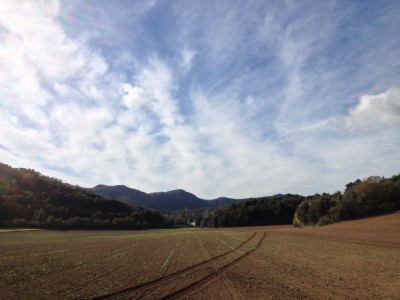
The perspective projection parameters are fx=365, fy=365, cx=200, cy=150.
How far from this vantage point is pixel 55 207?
124 metres

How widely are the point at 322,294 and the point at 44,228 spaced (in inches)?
4120

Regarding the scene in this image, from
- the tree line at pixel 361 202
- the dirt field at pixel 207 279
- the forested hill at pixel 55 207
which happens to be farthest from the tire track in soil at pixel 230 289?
the forested hill at pixel 55 207

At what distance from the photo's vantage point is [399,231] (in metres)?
50.7

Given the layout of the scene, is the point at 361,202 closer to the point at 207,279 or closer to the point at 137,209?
the point at 207,279

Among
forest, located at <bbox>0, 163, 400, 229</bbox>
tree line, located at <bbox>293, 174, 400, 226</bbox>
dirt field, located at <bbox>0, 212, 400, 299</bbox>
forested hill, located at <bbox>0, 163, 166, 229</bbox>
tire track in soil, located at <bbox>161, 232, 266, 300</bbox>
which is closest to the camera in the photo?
tire track in soil, located at <bbox>161, 232, 266, 300</bbox>

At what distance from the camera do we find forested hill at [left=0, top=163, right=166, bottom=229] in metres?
109

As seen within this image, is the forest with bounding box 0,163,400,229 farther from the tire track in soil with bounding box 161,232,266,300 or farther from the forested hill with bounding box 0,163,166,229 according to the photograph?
the tire track in soil with bounding box 161,232,266,300

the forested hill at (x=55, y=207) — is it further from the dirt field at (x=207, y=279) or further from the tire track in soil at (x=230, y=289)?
the tire track in soil at (x=230, y=289)

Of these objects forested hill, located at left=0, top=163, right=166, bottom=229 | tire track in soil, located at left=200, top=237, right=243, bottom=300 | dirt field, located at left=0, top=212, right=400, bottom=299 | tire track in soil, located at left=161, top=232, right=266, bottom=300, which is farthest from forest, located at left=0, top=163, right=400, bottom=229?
tire track in soil, located at left=200, top=237, right=243, bottom=300

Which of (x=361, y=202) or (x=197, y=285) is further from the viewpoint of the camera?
(x=361, y=202)

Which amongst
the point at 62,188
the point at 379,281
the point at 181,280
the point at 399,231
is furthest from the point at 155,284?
the point at 62,188

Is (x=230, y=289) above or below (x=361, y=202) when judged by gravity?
below

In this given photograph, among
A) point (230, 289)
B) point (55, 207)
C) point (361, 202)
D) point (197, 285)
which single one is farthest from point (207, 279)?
point (55, 207)

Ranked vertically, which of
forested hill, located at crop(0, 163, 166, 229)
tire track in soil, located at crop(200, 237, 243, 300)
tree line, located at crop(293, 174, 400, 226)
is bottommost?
tire track in soil, located at crop(200, 237, 243, 300)
